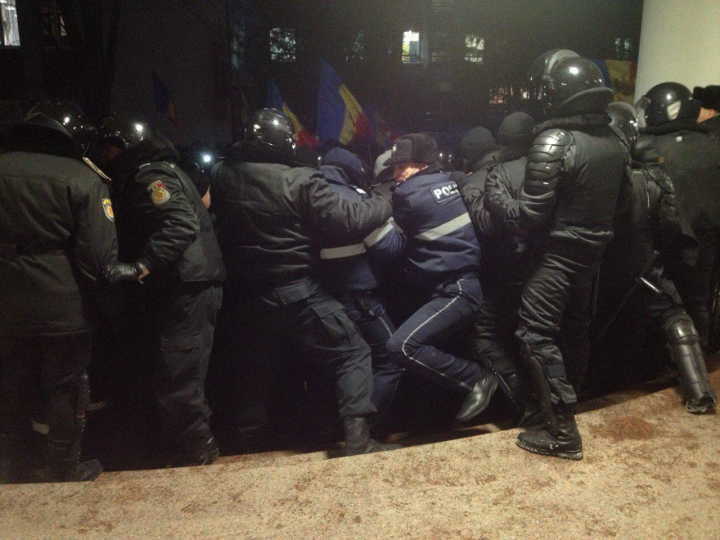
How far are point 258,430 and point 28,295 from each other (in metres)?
1.86

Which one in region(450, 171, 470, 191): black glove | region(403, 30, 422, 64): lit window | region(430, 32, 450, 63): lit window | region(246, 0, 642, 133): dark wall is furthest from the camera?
region(430, 32, 450, 63): lit window

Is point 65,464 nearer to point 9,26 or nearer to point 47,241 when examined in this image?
point 47,241

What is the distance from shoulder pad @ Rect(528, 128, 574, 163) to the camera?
3223 millimetres

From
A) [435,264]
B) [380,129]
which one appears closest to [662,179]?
[435,264]

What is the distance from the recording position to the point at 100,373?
4047 mm

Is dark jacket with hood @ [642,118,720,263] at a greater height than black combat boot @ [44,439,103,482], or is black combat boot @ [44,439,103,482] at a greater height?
dark jacket with hood @ [642,118,720,263]

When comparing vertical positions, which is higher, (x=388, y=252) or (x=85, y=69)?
(x=85, y=69)

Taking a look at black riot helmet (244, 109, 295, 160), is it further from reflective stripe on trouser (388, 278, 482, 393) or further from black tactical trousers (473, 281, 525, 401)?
black tactical trousers (473, 281, 525, 401)

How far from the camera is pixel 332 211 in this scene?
3689mm

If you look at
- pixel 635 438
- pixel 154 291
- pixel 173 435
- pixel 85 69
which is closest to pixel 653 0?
pixel 635 438

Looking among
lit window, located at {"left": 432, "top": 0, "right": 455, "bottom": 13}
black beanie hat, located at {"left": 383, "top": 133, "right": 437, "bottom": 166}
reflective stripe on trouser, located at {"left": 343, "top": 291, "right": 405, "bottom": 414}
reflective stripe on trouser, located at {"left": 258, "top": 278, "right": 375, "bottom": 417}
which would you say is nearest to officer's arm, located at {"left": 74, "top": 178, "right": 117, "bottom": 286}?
reflective stripe on trouser, located at {"left": 258, "top": 278, "right": 375, "bottom": 417}

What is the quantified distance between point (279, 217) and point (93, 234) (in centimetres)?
115

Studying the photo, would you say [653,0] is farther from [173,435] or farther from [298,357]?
[173,435]

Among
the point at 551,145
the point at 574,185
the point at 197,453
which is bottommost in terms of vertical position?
the point at 197,453
